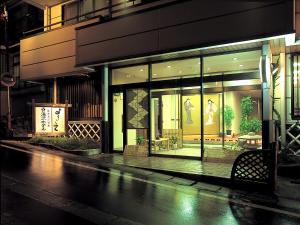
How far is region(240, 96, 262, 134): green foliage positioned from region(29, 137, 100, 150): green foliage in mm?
7434

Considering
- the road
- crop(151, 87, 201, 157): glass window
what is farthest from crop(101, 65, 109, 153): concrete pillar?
the road

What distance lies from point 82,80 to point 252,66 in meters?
9.86

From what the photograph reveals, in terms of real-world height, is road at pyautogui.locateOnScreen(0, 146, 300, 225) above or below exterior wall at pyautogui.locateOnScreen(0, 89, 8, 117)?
below

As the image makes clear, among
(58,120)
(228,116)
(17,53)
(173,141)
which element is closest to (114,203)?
(173,141)

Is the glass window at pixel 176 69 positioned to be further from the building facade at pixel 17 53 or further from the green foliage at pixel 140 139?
the building facade at pixel 17 53

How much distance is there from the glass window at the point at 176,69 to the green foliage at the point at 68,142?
4.89 meters

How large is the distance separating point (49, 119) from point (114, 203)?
10946mm

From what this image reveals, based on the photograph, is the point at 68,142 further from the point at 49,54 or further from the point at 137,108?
the point at 49,54

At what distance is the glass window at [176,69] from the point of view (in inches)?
543

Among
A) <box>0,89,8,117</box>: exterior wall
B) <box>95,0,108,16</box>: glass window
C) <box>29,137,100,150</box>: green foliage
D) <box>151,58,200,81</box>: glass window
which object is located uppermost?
<box>95,0,108,16</box>: glass window

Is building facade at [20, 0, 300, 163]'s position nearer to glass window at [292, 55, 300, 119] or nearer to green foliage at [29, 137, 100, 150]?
glass window at [292, 55, 300, 119]

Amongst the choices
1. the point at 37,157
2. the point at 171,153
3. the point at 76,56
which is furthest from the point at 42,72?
the point at 171,153

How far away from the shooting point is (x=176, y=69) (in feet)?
46.8

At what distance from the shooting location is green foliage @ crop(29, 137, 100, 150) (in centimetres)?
1561
